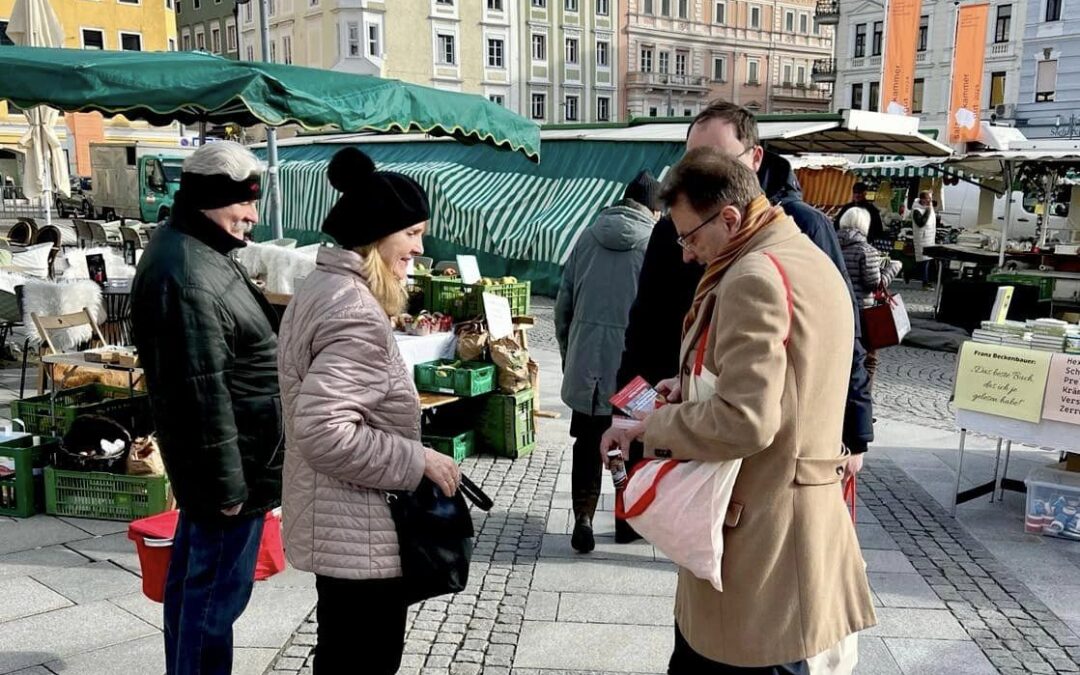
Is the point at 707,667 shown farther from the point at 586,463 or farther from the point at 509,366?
the point at 509,366

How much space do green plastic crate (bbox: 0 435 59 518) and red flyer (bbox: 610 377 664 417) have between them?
3.87 meters

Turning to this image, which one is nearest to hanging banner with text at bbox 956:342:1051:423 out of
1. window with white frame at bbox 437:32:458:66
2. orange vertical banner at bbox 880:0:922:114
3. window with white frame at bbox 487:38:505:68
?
orange vertical banner at bbox 880:0:922:114

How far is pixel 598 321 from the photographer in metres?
4.47

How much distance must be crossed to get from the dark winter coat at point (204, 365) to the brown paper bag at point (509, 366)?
11.4 feet

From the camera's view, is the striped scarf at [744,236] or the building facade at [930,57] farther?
the building facade at [930,57]

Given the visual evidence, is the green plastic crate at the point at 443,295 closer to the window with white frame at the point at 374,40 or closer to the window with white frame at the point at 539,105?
the window with white frame at the point at 374,40

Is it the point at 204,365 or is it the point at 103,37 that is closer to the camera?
the point at 204,365

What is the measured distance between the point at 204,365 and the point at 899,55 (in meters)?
21.6

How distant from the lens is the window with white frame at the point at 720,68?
60906 mm

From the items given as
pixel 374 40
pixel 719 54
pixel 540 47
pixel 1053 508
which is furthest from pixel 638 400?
pixel 719 54

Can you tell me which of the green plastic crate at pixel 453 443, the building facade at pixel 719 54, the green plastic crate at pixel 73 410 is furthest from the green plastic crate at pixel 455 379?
the building facade at pixel 719 54

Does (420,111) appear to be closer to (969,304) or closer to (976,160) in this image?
(969,304)

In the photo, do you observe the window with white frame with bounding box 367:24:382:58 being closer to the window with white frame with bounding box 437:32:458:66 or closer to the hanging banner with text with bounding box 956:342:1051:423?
the window with white frame with bounding box 437:32:458:66

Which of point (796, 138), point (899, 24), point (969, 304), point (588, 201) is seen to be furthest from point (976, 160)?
point (899, 24)
